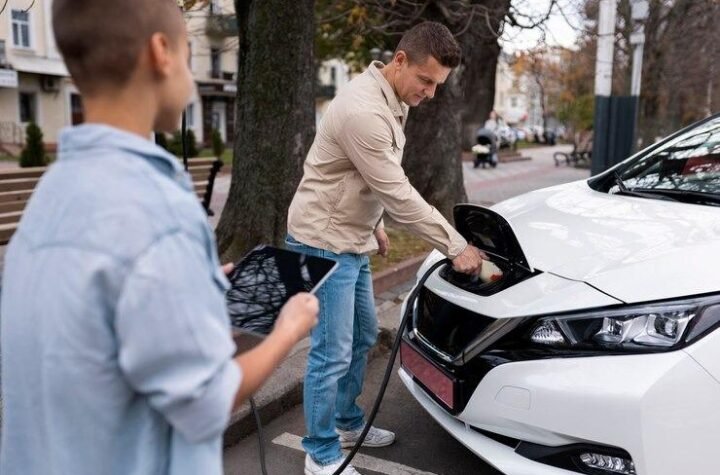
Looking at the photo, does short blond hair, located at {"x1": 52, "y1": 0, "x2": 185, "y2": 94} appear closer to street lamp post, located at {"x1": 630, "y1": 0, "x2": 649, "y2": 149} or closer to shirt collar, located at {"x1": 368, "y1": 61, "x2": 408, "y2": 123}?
shirt collar, located at {"x1": 368, "y1": 61, "x2": 408, "y2": 123}

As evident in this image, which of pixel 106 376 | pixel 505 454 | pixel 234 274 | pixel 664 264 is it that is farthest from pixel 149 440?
pixel 664 264

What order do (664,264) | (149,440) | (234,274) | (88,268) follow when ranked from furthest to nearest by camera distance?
(664,264) → (234,274) → (149,440) → (88,268)

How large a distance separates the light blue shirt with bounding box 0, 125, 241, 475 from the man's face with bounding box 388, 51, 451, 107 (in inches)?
66.4

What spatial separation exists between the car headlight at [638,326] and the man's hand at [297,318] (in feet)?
4.17

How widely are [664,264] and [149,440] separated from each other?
1933 mm

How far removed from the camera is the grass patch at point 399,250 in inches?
255

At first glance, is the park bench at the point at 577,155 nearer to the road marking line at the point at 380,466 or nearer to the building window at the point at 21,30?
the road marking line at the point at 380,466

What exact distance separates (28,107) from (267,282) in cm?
3683

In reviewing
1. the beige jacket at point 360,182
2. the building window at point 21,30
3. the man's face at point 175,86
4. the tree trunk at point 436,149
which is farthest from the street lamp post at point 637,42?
the building window at point 21,30

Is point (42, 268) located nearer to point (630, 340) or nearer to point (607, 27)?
point (630, 340)

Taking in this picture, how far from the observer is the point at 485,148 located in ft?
68.3

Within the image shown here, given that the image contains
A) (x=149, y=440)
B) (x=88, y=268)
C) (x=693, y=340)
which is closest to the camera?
(x=88, y=268)

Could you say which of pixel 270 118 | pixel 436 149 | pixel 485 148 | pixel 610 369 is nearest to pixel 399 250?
pixel 436 149

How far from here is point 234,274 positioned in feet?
6.46
